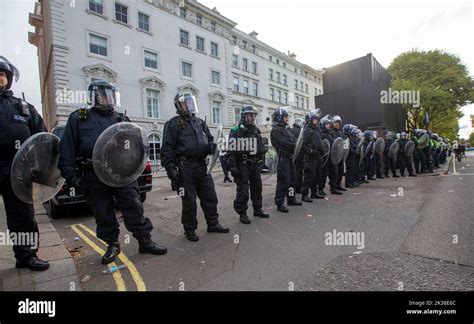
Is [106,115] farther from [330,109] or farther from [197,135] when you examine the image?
[330,109]

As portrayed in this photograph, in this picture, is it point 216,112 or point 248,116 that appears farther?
point 216,112

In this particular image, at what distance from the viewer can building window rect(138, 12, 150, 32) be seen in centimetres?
2175

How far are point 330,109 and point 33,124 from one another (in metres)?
17.7

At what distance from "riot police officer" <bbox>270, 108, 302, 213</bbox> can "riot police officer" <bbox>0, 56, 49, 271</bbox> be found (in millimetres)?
4000

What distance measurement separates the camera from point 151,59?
22469mm

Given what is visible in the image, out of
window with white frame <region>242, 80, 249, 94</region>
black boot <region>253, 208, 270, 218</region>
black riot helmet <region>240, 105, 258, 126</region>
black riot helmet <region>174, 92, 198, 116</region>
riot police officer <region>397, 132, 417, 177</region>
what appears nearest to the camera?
black riot helmet <region>174, 92, 198, 116</region>

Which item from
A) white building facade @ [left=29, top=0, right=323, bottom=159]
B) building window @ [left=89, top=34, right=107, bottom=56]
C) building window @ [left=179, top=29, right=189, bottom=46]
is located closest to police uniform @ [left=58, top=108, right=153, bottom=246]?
white building facade @ [left=29, top=0, right=323, bottom=159]

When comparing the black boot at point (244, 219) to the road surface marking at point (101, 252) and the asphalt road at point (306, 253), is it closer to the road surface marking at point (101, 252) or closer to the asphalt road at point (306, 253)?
the asphalt road at point (306, 253)

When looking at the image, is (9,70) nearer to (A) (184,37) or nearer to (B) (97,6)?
(B) (97,6)

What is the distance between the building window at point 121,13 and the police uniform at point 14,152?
21982 mm

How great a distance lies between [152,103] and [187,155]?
2075 cm

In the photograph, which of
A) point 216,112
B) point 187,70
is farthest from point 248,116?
point 216,112

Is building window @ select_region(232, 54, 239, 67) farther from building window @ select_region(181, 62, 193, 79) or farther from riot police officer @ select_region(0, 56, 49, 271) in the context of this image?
riot police officer @ select_region(0, 56, 49, 271)

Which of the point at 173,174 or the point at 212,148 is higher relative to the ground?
the point at 212,148
